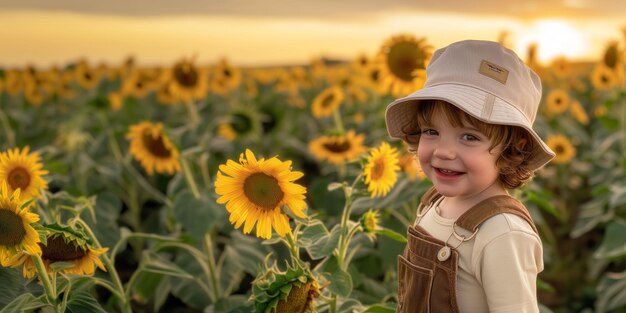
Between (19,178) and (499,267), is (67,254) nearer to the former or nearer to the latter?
(19,178)

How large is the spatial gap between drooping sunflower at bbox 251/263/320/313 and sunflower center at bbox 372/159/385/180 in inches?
20.7

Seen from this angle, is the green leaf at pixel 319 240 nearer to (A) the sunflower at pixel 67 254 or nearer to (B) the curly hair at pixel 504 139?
(B) the curly hair at pixel 504 139

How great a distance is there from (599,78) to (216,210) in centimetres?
453

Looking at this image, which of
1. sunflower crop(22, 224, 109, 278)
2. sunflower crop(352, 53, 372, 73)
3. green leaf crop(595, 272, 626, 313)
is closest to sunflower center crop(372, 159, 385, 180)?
sunflower crop(22, 224, 109, 278)

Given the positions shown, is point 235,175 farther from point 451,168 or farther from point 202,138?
point 202,138

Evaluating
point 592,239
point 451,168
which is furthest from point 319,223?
point 592,239

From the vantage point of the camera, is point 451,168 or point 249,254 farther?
point 249,254

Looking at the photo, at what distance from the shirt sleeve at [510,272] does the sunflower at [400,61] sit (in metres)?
2.06

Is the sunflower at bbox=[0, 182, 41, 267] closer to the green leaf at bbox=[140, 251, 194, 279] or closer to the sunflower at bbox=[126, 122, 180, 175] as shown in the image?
the green leaf at bbox=[140, 251, 194, 279]

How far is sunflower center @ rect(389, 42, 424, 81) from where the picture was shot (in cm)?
373

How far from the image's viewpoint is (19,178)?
245 centimetres

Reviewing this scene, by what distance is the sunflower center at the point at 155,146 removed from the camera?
3523 millimetres

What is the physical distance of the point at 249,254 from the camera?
9.51 feet

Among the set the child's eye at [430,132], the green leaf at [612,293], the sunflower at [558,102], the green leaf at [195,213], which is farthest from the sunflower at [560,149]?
the child's eye at [430,132]
